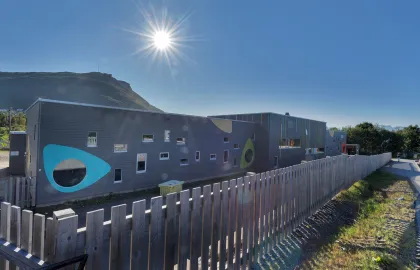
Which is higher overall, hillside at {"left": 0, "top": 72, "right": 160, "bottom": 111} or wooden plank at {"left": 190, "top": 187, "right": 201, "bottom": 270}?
hillside at {"left": 0, "top": 72, "right": 160, "bottom": 111}

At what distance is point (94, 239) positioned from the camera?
1.40 metres

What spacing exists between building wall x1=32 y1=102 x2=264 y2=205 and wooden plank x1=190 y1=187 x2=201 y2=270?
9234mm

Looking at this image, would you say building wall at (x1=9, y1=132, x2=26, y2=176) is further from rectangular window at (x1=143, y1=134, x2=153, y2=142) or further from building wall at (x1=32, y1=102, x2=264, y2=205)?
rectangular window at (x1=143, y1=134, x2=153, y2=142)

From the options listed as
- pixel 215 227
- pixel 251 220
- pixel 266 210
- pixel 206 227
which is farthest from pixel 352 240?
pixel 206 227

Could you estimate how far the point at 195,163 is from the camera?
47.2ft

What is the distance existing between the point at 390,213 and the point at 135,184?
35.8ft

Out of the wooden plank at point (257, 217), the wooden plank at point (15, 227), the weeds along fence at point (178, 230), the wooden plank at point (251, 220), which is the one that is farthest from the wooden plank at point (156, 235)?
the wooden plank at point (257, 217)

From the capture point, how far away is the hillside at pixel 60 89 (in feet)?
266

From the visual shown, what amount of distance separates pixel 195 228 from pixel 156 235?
521 mm

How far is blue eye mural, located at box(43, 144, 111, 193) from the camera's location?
28.5 ft

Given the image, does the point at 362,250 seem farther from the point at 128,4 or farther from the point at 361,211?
the point at 128,4

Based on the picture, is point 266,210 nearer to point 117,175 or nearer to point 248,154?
point 117,175

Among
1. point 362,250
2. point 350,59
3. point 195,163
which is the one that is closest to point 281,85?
point 350,59

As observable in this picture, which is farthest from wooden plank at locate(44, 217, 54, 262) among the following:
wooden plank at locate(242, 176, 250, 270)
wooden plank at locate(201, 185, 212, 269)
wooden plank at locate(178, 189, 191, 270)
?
Result: wooden plank at locate(242, 176, 250, 270)
